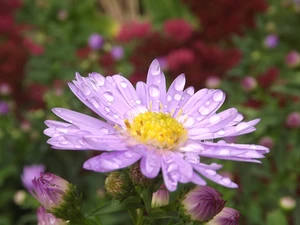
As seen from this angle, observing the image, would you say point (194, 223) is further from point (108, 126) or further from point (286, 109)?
point (286, 109)

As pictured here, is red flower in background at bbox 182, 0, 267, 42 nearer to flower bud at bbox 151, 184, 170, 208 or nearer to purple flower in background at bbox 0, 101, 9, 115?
purple flower in background at bbox 0, 101, 9, 115

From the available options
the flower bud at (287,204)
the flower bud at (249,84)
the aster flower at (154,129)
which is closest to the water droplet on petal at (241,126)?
the aster flower at (154,129)

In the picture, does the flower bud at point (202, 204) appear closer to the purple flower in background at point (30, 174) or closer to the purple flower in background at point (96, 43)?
the purple flower in background at point (30, 174)

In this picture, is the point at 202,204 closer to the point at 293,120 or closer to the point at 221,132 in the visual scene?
the point at 221,132

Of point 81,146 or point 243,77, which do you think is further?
point 243,77

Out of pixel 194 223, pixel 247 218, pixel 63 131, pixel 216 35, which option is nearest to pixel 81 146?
pixel 63 131

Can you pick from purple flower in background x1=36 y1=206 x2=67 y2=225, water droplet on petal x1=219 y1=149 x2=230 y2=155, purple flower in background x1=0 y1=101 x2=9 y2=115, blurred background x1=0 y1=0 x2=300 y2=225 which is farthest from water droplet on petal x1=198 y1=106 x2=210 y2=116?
purple flower in background x1=0 y1=101 x2=9 y2=115

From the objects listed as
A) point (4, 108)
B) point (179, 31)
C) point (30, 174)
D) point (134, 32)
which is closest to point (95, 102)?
point (30, 174)
